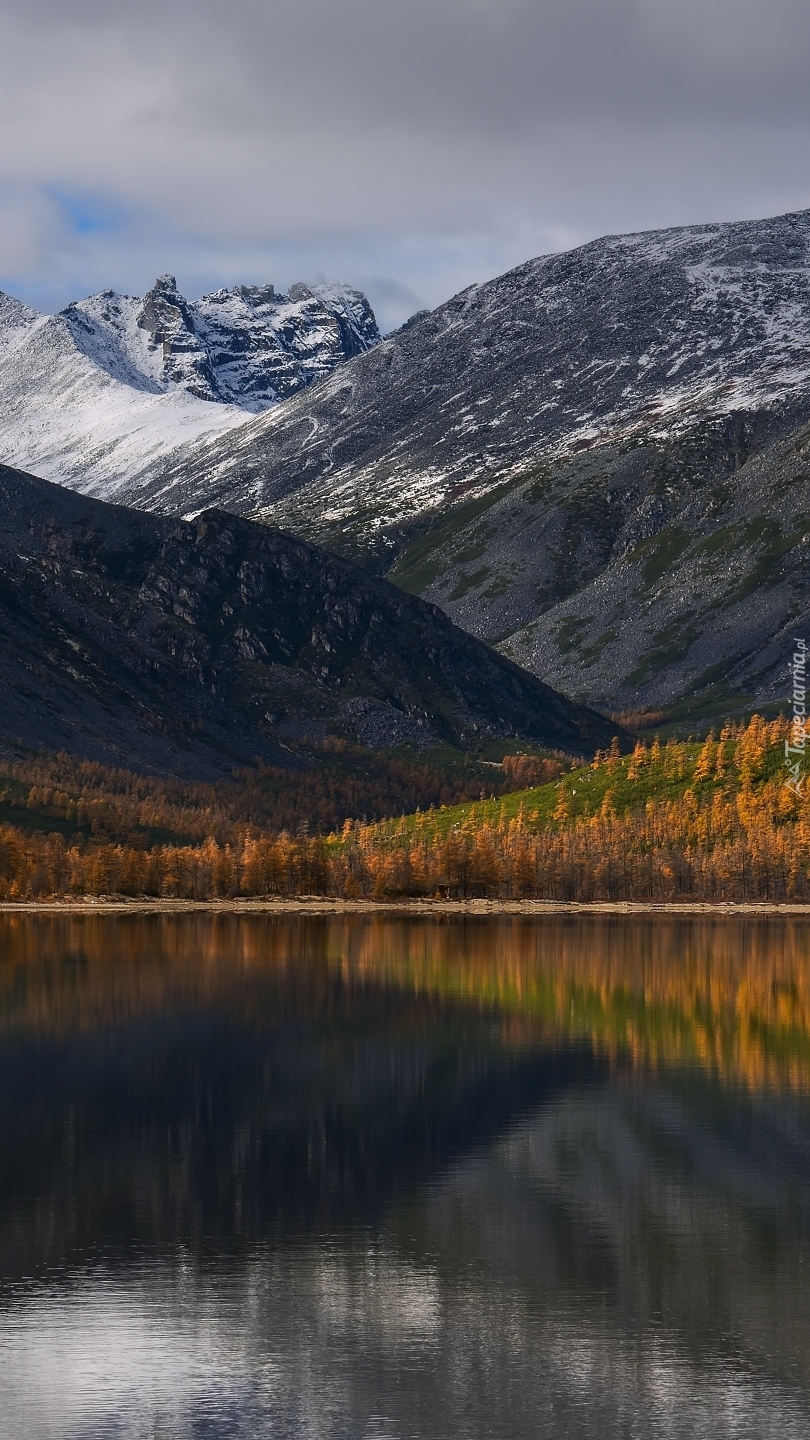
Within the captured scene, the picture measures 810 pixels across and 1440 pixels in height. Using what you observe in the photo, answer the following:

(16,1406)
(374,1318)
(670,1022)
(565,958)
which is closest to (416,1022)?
(670,1022)

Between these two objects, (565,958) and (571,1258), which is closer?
(571,1258)

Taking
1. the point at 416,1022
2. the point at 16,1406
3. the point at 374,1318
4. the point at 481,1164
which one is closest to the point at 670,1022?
the point at 416,1022

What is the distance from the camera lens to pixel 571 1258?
5509 cm

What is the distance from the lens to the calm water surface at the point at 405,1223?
141 feet

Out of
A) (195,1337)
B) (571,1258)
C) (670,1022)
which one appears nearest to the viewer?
(195,1337)

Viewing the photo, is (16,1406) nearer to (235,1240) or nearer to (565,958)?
(235,1240)

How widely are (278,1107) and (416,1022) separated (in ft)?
107

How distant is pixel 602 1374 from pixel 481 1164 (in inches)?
985

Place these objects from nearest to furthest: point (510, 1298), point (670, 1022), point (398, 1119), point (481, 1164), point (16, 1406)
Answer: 1. point (16, 1406)
2. point (510, 1298)
3. point (481, 1164)
4. point (398, 1119)
5. point (670, 1022)

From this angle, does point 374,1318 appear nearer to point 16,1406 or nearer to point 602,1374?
point 602,1374

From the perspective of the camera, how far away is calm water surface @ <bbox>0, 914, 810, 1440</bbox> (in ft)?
141

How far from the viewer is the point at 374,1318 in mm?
48938

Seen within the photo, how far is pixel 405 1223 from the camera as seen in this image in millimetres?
59625

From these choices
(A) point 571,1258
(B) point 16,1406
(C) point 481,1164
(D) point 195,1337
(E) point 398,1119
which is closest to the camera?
(B) point 16,1406
